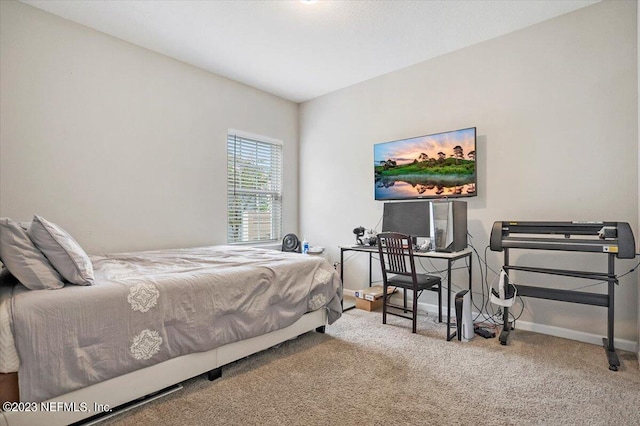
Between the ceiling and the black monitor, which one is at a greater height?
the ceiling

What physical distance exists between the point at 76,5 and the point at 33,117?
0.98 m

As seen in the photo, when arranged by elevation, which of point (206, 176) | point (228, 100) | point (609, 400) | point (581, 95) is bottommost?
point (609, 400)

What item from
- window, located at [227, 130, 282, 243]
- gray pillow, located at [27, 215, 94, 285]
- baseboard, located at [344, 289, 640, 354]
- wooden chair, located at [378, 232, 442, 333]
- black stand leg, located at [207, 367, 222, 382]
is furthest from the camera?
window, located at [227, 130, 282, 243]

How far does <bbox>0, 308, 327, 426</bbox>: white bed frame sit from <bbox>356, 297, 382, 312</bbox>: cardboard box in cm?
140

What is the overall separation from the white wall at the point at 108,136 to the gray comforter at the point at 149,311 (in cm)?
66

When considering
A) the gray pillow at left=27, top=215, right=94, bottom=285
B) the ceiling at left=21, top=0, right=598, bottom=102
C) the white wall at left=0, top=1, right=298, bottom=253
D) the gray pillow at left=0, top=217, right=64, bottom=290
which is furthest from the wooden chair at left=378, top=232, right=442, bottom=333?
the gray pillow at left=0, top=217, right=64, bottom=290

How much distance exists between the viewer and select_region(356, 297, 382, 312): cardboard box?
363cm

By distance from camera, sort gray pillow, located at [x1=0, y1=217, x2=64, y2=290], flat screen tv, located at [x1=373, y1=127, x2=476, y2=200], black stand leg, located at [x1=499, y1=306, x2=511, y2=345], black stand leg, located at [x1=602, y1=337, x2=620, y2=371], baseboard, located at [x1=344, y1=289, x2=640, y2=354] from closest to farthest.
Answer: gray pillow, located at [x1=0, y1=217, x2=64, y2=290]
black stand leg, located at [x1=602, y1=337, x2=620, y2=371]
baseboard, located at [x1=344, y1=289, x2=640, y2=354]
black stand leg, located at [x1=499, y1=306, x2=511, y2=345]
flat screen tv, located at [x1=373, y1=127, x2=476, y2=200]

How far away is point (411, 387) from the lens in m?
1.99

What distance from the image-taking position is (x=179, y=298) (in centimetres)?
189

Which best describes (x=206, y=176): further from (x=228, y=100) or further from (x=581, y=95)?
(x=581, y=95)

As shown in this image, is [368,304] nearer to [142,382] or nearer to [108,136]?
[142,382]

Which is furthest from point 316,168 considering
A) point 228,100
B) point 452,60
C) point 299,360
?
point 299,360

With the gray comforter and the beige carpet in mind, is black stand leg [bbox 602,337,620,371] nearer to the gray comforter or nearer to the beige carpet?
the beige carpet
